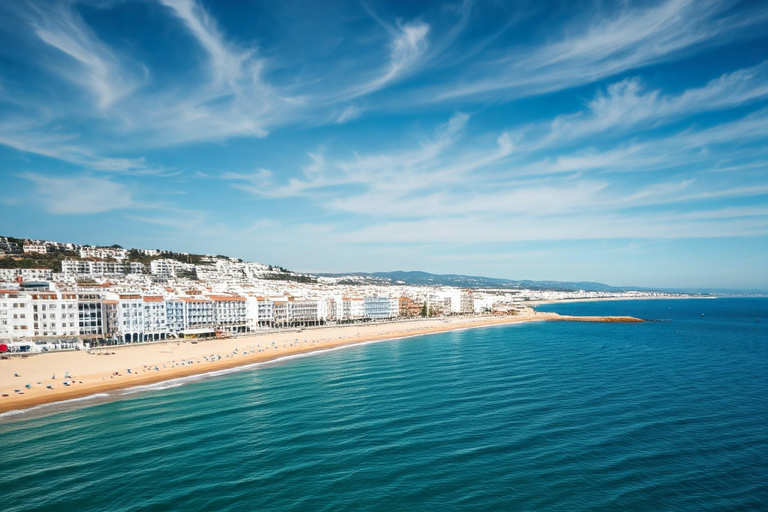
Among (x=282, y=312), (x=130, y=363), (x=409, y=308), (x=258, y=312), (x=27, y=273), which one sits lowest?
(x=130, y=363)

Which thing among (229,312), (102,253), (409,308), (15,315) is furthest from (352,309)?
(102,253)

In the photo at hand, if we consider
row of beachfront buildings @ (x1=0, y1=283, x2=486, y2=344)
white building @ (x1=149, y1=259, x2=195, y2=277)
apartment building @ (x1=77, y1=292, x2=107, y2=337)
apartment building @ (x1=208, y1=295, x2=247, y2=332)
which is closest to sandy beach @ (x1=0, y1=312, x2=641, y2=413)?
apartment building @ (x1=77, y1=292, x2=107, y2=337)

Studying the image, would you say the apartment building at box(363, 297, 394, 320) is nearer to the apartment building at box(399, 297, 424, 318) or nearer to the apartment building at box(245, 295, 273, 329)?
the apartment building at box(399, 297, 424, 318)

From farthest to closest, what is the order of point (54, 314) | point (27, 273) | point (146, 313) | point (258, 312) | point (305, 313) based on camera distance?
point (27, 273)
point (305, 313)
point (258, 312)
point (146, 313)
point (54, 314)

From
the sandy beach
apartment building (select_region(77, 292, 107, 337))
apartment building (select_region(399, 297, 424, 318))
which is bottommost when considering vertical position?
the sandy beach

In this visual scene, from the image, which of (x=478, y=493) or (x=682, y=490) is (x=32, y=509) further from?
(x=682, y=490)

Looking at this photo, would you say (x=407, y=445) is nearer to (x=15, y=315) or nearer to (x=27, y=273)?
(x=15, y=315)

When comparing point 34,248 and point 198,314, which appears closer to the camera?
point 198,314
